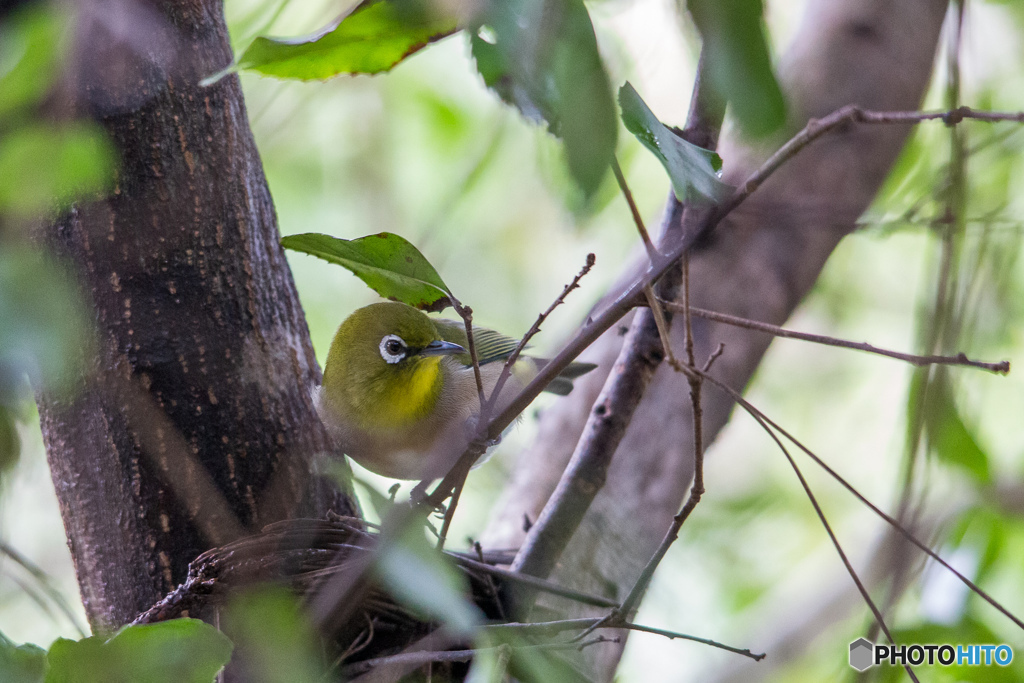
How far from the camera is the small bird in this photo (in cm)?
266

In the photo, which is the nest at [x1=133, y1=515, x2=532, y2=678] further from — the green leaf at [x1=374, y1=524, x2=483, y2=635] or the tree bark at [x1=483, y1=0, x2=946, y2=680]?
the tree bark at [x1=483, y1=0, x2=946, y2=680]

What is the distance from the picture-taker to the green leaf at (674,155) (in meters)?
0.93

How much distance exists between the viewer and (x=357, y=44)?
120 cm

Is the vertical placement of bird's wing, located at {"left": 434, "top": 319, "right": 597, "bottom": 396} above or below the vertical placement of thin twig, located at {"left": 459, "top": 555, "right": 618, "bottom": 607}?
above

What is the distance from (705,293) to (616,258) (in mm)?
2572

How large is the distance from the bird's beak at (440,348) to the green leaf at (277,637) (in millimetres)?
1331

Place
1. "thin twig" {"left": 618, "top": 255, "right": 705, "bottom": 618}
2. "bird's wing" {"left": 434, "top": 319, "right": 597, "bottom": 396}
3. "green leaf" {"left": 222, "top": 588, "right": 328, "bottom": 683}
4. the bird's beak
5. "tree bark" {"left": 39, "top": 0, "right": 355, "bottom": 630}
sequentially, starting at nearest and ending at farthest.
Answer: "green leaf" {"left": 222, "top": 588, "right": 328, "bottom": 683}, "thin twig" {"left": 618, "top": 255, "right": 705, "bottom": 618}, "tree bark" {"left": 39, "top": 0, "right": 355, "bottom": 630}, the bird's beak, "bird's wing" {"left": 434, "top": 319, "right": 597, "bottom": 396}

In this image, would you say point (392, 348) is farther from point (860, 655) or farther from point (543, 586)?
point (860, 655)

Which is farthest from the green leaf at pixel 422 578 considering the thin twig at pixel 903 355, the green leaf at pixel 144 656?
the thin twig at pixel 903 355

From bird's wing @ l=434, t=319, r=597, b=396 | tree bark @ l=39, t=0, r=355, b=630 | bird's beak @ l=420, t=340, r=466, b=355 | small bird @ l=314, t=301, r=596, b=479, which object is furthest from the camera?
bird's wing @ l=434, t=319, r=597, b=396

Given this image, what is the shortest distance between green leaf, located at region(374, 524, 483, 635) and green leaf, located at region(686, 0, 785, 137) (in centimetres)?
63

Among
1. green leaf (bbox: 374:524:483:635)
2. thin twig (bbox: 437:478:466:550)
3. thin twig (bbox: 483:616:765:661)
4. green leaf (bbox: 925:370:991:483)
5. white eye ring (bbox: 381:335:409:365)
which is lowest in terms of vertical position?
thin twig (bbox: 483:616:765:661)

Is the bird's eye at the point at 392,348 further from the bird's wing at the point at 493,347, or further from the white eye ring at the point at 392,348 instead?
the bird's wing at the point at 493,347

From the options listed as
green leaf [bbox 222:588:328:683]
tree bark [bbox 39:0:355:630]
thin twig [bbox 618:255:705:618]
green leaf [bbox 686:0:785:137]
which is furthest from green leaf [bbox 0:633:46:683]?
green leaf [bbox 686:0:785:137]
